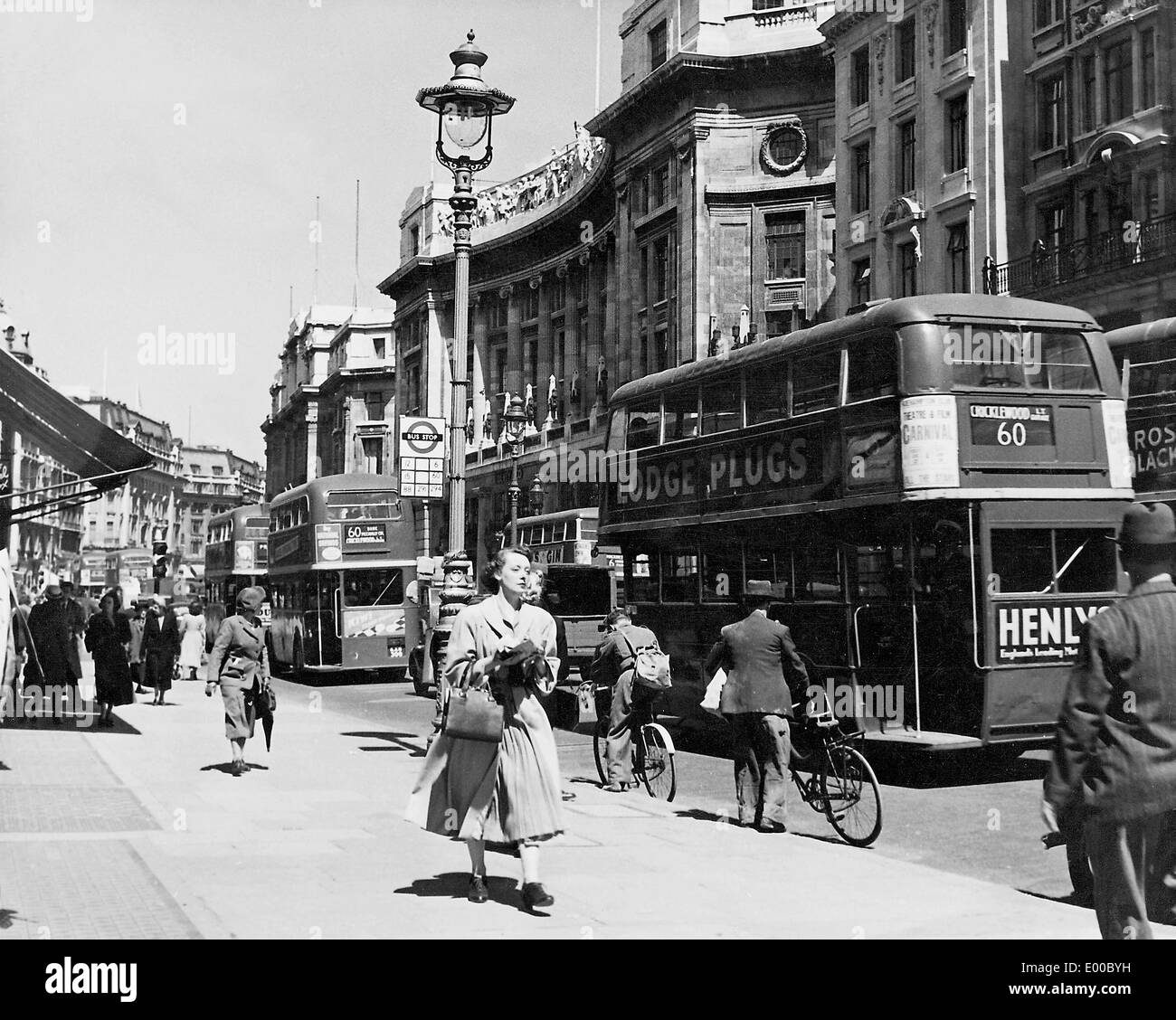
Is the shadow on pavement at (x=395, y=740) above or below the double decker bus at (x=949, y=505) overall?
below

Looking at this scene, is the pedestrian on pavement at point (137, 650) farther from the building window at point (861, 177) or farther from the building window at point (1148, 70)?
the building window at point (861, 177)

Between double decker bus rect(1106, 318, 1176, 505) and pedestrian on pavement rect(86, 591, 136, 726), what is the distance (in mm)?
12668

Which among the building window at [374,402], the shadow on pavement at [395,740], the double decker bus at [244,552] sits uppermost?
the building window at [374,402]

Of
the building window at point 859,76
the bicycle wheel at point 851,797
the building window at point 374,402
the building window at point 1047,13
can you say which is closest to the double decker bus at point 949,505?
the bicycle wheel at point 851,797

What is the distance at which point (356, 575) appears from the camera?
31.1m

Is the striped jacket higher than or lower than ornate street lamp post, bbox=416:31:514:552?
lower

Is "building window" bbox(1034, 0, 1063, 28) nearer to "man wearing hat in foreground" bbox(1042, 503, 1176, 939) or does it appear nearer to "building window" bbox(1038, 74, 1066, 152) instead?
"building window" bbox(1038, 74, 1066, 152)

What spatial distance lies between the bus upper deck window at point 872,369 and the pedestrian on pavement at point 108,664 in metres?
10.4

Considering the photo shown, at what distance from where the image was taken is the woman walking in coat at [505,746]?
7578mm

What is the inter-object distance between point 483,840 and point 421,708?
56.5 feet

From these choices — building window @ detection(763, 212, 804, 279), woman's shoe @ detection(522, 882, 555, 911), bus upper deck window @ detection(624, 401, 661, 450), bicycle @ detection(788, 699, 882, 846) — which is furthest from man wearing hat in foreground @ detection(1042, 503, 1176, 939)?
building window @ detection(763, 212, 804, 279)

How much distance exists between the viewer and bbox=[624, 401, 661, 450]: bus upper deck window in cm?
1831
